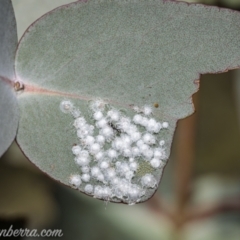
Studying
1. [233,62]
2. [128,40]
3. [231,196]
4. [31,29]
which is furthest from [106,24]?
[231,196]

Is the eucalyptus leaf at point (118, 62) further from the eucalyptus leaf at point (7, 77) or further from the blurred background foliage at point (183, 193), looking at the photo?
the blurred background foliage at point (183, 193)

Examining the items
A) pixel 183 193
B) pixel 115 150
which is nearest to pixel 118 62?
pixel 115 150

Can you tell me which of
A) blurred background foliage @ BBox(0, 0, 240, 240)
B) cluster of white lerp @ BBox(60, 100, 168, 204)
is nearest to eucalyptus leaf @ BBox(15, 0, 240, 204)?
cluster of white lerp @ BBox(60, 100, 168, 204)

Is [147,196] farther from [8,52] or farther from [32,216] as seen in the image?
[32,216]

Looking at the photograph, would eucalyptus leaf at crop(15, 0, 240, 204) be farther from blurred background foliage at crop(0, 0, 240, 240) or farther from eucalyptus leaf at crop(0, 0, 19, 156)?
blurred background foliage at crop(0, 0, 240, 240)

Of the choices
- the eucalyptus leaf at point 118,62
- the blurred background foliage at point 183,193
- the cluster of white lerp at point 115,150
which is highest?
the eucalyptus leaf at point 118,62

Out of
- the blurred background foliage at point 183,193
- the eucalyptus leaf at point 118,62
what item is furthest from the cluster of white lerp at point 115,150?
the blurred background foliage at point 183,193
